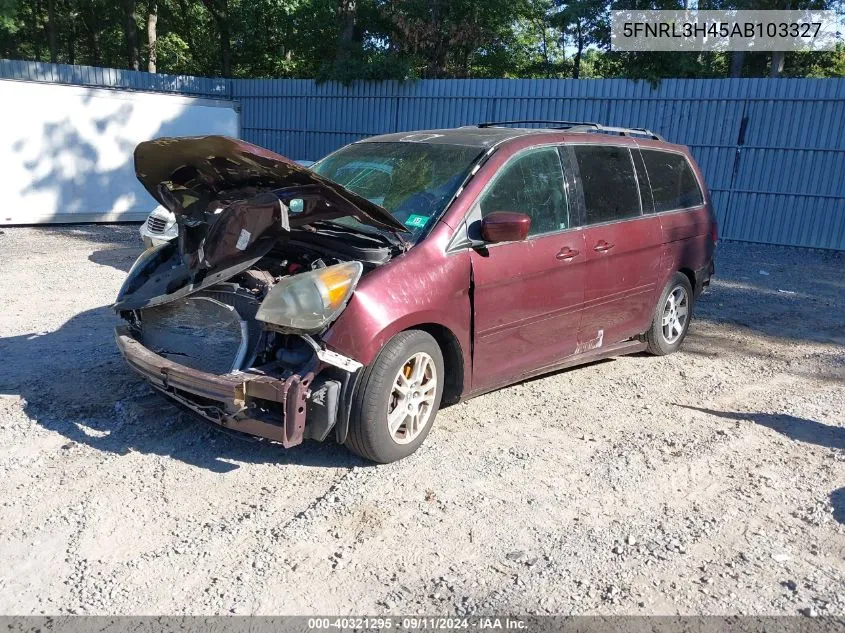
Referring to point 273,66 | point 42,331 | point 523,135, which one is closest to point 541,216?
point 523,135

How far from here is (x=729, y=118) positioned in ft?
42.9

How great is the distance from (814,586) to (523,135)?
3118 millimetres

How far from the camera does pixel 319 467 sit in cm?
402

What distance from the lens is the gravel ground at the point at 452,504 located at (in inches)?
117

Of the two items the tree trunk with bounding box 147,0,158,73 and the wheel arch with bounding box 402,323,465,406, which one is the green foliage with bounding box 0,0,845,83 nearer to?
the tree trunk with bounding box 147,0,158,73

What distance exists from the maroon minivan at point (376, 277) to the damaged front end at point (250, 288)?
11 millimetres

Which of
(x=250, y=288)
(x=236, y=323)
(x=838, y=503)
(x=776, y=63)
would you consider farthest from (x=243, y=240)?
(x=776, y=63)

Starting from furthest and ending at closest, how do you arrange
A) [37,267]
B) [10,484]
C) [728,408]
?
[37,267] → [728,408] → [10,484]

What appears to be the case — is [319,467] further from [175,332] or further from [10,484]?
[10,484]

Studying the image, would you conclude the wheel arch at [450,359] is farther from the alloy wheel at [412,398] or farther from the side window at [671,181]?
the side window at [671,181]

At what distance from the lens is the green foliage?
19.2 meters

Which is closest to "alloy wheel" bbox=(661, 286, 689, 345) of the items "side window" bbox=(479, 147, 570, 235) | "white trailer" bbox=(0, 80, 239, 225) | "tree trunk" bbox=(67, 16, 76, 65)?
"side window" bbox=(479, 147, 570, 235)

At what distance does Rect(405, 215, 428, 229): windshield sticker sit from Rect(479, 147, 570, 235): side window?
0.38 m

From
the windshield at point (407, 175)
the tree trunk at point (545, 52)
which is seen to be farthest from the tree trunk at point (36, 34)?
the windshield at point (407, 175)
